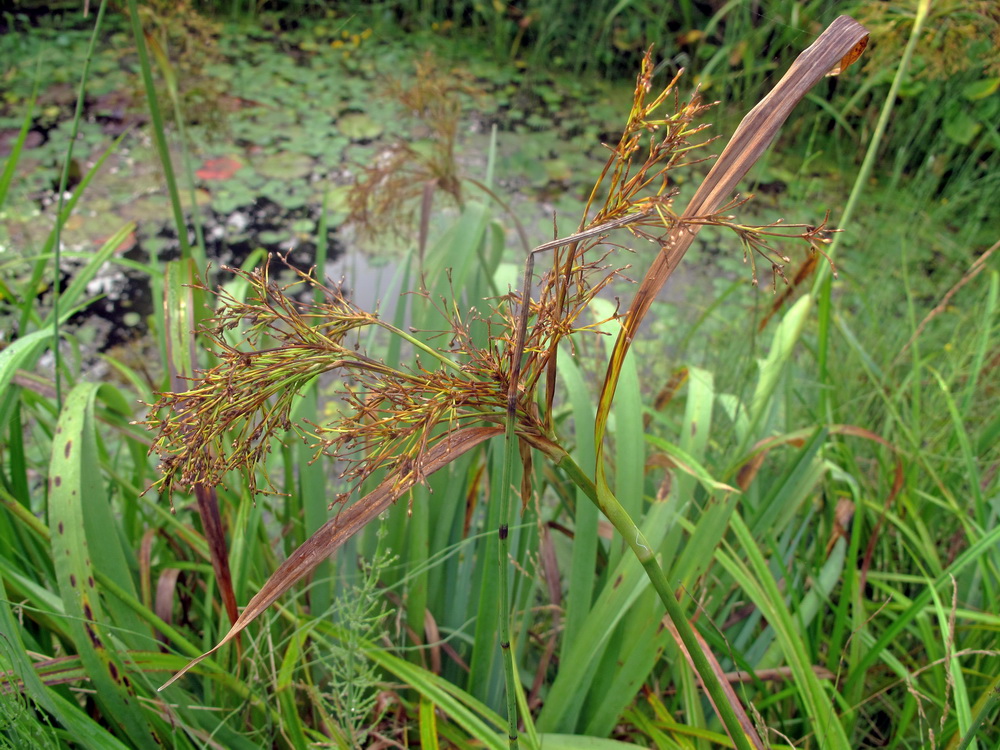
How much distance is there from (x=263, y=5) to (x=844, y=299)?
3.94m

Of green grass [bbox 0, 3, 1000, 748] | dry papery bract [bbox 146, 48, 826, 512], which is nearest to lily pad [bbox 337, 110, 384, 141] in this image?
green grass [bbox 0, 3, 1000, 748]

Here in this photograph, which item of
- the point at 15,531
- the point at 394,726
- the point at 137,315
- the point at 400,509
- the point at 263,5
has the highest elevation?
the point at 263,5

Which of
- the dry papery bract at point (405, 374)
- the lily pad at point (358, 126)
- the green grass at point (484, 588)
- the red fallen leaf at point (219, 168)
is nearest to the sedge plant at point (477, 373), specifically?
the dry papery bract at point (405, 374)

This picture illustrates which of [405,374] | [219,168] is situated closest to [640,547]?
[405,374]

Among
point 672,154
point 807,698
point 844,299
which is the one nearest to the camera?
point 672,154

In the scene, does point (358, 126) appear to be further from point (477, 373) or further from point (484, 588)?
point (477, 373)

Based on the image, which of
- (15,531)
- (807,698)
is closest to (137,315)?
(15,531)

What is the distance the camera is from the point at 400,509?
111 centimetres

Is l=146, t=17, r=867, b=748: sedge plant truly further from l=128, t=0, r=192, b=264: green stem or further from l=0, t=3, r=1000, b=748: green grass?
l=128, t=0, r=192, b=264: green stem

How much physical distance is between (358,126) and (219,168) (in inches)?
31.6

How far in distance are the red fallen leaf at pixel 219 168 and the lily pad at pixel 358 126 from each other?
0.62 metres

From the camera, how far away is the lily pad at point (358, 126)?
3.85m

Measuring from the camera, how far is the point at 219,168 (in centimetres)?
354

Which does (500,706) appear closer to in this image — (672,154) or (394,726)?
(394,726)
